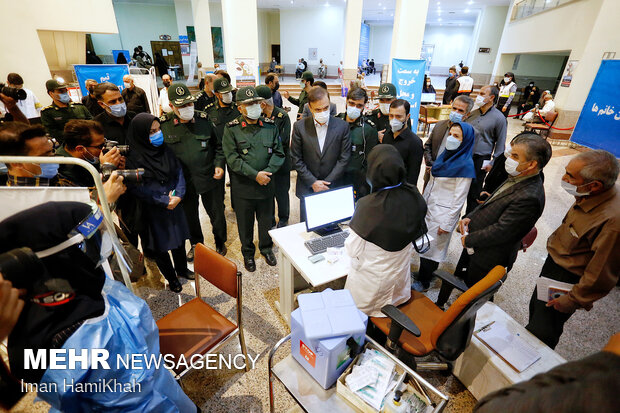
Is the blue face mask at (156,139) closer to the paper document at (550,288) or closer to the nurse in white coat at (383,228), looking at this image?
the nurse in white coat at (383,228)

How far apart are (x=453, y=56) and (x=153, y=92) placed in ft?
65.7

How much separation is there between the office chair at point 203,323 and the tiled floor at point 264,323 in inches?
10.7

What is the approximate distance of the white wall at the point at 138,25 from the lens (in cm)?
1461

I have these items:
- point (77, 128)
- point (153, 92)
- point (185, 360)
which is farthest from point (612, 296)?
point (153, 92)

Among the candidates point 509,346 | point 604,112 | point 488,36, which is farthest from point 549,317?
point 488,36

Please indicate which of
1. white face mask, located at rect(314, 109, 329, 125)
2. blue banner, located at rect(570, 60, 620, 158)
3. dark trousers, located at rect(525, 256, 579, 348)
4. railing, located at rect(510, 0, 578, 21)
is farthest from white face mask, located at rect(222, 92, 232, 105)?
railing, located at rect(510, 0, 578, 21)

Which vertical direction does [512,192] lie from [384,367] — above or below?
above

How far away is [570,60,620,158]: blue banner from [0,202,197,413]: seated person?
333 inches

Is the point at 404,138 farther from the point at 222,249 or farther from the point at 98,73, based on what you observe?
the point at 98,73

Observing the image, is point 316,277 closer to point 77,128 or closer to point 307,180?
point 307,180

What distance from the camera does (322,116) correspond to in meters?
2.90

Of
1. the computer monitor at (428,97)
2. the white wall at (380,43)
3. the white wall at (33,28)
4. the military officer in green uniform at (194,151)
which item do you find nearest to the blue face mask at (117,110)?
the military officer in green uniform at (194,151)

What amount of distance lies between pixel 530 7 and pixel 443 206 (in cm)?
1401

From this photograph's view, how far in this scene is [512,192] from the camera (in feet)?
6.67
